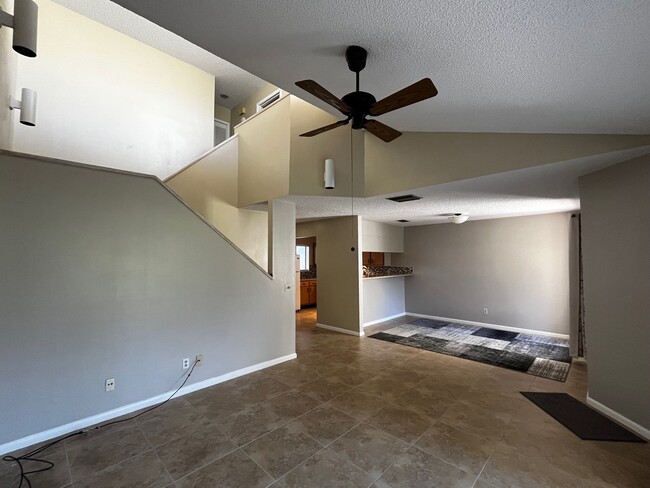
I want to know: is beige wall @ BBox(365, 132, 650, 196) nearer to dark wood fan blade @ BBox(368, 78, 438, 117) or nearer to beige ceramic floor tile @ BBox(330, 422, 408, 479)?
dark wood fan blade @ BBox(368, 78, 438, 117)

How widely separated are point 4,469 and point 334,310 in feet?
15.4

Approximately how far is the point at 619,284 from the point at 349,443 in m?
2.86

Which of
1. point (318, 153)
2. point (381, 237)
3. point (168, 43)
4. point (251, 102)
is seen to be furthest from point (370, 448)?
point (251, 102)

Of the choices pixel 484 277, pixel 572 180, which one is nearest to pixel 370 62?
pixel 572 180

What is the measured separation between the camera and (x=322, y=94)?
1695mm

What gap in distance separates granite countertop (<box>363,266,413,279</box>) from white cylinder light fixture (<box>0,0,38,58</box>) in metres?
5.79

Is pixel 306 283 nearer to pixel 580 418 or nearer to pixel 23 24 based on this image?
pixel 580 418

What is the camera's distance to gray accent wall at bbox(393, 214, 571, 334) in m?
5.40

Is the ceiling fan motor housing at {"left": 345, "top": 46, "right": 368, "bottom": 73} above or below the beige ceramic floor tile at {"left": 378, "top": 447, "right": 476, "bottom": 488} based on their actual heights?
above

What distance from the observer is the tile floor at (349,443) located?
1951 mm

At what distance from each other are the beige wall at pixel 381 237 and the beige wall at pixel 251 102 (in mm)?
3828

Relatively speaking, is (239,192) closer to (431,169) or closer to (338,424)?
(431,169)

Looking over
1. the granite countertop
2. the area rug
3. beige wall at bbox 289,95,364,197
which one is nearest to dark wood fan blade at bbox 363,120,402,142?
beige wall at bbox 289,95,364,197

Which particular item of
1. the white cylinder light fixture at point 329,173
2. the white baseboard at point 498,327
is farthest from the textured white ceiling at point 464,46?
the white baseboard at point 498,327
